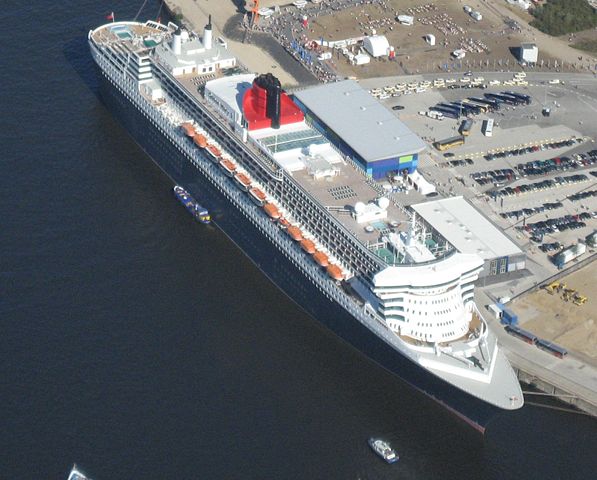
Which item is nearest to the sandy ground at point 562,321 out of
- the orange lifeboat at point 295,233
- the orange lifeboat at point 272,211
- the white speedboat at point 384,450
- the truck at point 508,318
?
the truck at point 508,318

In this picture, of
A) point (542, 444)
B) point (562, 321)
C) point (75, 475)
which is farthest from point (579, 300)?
point (75, 475)

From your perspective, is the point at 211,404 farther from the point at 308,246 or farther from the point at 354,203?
the point at 354,203

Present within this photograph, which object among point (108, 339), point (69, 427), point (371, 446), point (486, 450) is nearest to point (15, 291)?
point (108, 339)

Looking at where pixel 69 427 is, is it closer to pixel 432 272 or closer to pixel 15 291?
pixel 15 291

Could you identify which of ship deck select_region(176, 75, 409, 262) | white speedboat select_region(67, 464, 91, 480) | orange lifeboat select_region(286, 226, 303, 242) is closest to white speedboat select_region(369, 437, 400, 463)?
ship deck select_region(176, 75, 409, 262)

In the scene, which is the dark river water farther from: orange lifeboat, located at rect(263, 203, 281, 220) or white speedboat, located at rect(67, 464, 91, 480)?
orange lifeboat, located at rect(263, 203, 281, 220)

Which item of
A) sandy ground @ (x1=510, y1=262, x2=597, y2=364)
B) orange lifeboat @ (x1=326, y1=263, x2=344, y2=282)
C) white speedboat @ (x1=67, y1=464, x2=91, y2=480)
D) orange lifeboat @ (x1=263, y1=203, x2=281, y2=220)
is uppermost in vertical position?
orange lifeboat @ (x1=263, y1=203, x2=281, y2=220)

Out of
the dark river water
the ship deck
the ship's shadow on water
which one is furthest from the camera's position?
the ship deck

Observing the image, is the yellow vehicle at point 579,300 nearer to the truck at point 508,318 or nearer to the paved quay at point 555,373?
the truck at point 508,318
